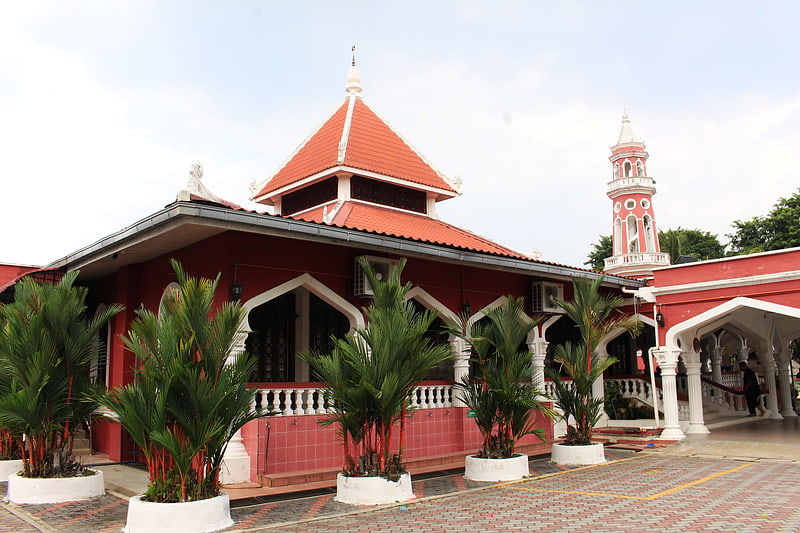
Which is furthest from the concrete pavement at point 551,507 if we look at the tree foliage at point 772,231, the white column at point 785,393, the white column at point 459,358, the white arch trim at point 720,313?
the tree foliage at point 772,231

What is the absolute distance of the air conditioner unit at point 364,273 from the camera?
9.94 meters

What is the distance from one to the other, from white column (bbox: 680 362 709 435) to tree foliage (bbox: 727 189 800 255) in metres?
23.0

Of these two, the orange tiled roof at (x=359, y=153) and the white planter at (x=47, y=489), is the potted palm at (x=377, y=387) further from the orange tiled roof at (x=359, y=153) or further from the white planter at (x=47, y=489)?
the orange tiled roof at (x=359, y=153)

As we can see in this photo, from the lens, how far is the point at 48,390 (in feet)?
26.1

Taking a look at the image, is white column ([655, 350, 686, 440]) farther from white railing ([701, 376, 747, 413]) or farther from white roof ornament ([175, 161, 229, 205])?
white roof ornament ([175, 161, 229, 205])

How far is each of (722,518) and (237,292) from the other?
19.9 feet

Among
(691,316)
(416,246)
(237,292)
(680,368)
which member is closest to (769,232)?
(680,368)

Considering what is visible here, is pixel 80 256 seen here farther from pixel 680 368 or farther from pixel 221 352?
pixel 680 368

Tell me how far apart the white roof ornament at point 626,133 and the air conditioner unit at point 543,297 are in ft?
60.3

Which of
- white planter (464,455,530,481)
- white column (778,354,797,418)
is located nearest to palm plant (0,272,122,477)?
white planter (464,455,530,481)

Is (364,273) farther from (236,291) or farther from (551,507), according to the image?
(551,507)

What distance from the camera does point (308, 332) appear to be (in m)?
11.1

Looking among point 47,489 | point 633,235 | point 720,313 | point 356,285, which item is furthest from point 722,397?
point 47,489

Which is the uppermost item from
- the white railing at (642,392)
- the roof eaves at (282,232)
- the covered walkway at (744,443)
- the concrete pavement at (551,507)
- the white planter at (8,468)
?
the roof eaves at (282,232)
